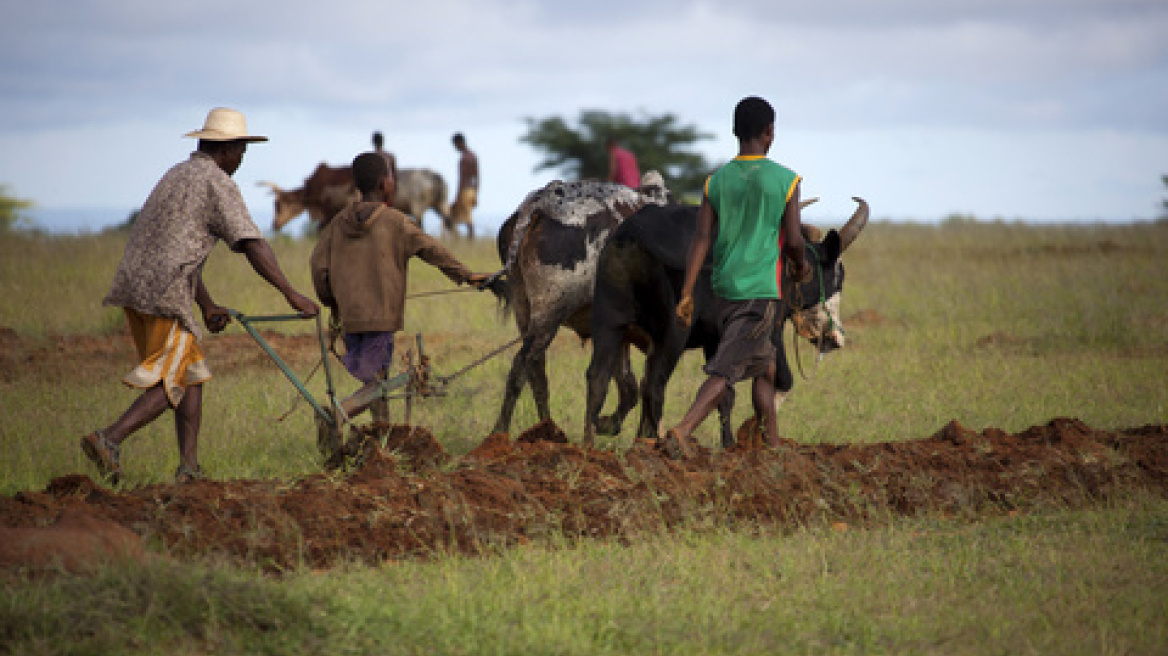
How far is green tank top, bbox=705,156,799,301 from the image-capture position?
6801 millimetres

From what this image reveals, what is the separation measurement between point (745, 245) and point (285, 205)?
20.1 m

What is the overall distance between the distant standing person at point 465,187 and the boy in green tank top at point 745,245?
62.6 feet

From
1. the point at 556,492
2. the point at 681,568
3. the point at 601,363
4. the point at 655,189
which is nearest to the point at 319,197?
the point at 655,189

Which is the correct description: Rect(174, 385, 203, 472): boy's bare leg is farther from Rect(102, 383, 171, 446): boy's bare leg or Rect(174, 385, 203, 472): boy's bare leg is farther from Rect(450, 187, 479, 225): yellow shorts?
Rect(450, 187, 479, 225): yellow shorts

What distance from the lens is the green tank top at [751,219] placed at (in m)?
6.80

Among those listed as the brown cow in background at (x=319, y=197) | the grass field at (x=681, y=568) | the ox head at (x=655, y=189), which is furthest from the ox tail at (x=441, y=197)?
the ox head at (x=655, y=189)

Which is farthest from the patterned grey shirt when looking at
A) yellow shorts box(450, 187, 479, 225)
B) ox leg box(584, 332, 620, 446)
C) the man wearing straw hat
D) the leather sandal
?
yellow shorts box(450, 187, 479, 225)

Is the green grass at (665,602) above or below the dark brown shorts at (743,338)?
below

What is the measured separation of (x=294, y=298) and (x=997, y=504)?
3.86 metres

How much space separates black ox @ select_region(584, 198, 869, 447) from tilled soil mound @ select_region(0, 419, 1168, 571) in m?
0.58

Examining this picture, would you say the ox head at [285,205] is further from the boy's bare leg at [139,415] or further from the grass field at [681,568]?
the boy's bare leg at [139,415]

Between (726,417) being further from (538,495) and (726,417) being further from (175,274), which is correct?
(175,274)

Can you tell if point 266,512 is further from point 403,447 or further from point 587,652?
point 587,652

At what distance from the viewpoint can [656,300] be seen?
26.9 feet
